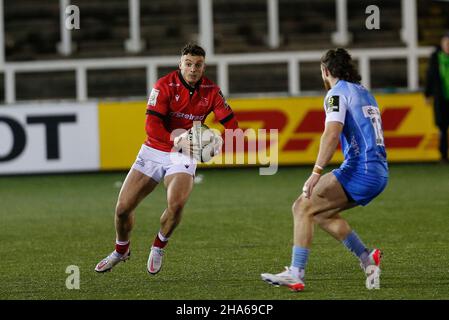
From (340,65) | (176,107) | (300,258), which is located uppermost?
(340,65)

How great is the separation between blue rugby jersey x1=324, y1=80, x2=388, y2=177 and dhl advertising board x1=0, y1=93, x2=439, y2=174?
10.3 metres

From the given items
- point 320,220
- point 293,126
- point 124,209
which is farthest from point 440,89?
point 320,220

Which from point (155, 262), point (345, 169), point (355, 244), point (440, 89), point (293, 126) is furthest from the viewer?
point (293, 126)

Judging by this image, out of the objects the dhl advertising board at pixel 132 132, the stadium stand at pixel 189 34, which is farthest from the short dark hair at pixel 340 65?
the stadium stand at pixel 189 34

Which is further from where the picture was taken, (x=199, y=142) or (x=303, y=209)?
(x=199, y=142)

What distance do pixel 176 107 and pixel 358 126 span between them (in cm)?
180

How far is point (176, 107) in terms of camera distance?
357 inches

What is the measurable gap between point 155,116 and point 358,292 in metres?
2.31

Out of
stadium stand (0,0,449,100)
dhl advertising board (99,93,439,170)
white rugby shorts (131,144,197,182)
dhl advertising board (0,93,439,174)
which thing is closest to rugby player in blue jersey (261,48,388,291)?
white rugby shorts (131,144,197,182)

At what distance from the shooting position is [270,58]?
71.0 feet

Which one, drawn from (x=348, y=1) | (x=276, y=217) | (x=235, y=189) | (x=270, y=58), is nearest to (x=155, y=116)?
(x=276, y=217)

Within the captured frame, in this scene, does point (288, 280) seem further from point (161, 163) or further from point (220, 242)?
point (220, 242)
